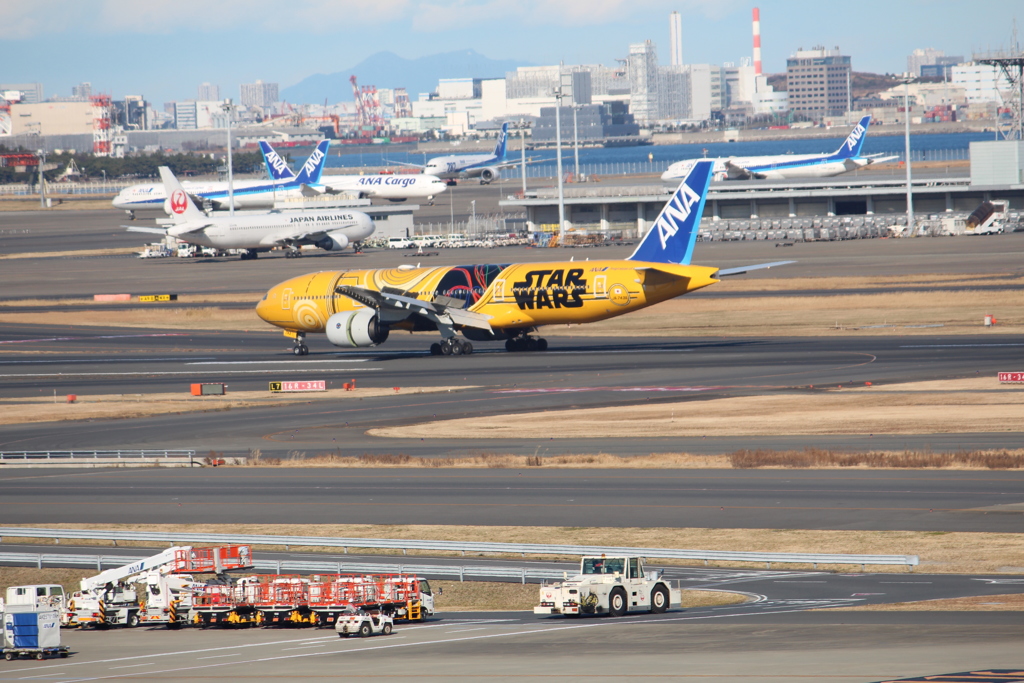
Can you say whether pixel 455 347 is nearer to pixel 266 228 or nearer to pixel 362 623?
pixel 362 623

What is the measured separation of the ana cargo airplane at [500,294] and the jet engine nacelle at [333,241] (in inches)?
2082

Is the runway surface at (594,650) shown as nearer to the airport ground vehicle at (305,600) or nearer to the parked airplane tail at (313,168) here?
the airport ground vehicle at (305,600)

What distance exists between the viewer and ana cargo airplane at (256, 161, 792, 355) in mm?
56531

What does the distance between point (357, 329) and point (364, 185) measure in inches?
4771

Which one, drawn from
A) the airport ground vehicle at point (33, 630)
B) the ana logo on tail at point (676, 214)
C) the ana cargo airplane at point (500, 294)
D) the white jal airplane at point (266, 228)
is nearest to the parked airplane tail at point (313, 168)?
the white jal airplane at point (266, 228)

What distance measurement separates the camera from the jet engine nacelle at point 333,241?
118 m

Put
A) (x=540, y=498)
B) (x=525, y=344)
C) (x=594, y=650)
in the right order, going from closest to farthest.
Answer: (x=594, y=650) → (x=540, y=498) → (x=525, y=344)

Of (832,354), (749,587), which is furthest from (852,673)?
(832,354)

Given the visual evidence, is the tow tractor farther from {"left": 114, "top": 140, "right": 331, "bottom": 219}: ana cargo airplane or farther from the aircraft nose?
{"left": 114, "top": 140, "right": 331, "bottom": 219}: ana cargo airplane

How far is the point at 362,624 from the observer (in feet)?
74.7

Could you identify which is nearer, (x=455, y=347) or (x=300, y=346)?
(x=455, y=347)

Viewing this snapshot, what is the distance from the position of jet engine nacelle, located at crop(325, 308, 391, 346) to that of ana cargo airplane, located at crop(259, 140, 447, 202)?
373ft

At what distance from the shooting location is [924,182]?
12244 centimetres

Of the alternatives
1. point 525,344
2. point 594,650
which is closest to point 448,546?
point 594,650
